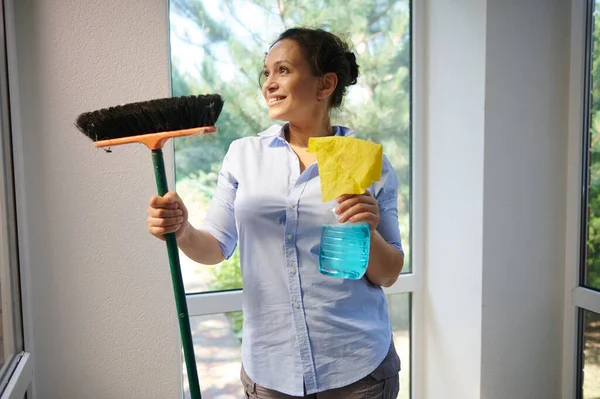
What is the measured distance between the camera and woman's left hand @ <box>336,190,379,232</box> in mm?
953

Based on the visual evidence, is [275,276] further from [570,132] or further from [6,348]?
[570,132]

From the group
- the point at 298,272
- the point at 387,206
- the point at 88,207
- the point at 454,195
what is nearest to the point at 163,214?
the point at 298,272

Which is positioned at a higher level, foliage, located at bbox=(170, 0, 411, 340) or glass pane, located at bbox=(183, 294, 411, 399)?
foliage, located at bbox=(170, 0, 411, 340)

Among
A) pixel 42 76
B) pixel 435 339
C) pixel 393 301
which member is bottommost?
pixel 435 339

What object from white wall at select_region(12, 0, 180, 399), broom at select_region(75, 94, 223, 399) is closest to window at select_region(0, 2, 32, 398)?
white wall at select_region(12, 0, 180, 399)

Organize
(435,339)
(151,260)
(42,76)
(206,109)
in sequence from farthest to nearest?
(435,339)
(151,260)
(42,76)
(206,109)

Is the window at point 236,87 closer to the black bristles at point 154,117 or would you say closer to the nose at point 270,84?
the nose at point 270,84

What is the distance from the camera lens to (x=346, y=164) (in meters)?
0.95

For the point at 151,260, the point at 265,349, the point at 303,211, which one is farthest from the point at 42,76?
the point at 265,349

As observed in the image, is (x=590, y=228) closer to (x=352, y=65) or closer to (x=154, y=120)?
(x=352, y=65)

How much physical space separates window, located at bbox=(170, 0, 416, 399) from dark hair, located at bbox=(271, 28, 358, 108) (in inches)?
15.8

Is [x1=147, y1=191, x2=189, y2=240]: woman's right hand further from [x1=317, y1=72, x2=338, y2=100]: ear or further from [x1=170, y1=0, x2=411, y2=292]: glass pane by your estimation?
[x1=170, y1=0, x2=411, y2=292]: glass pane

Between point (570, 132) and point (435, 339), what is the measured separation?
0.91m

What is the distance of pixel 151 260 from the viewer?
1.50 m
